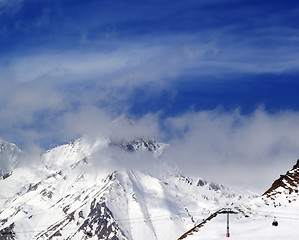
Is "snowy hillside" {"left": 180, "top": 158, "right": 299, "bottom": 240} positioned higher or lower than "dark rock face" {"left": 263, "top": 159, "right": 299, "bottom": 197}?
lower

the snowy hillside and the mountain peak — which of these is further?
the mountain peak

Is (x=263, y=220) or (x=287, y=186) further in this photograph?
(x=287, y=186)

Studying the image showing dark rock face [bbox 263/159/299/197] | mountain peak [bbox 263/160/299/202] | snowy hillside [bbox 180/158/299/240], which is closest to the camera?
snowy hillside [bbox 180/158/299/240]

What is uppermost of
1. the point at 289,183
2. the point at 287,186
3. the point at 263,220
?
the point at 289,183

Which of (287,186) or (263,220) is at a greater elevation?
(287,186)

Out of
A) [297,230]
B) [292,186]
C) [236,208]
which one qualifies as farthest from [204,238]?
[292,186]

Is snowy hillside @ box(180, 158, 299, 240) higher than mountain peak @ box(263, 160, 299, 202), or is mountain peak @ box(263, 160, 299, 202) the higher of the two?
mountain peak @ box(263, 160, 299, 202)

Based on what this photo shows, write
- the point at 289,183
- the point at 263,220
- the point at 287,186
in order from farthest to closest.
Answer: the point at 289,183 → the point at 287,186 → the point at 263,220

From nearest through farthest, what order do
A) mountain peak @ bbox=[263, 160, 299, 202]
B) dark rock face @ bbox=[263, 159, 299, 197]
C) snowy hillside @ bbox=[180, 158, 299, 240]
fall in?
snowy hillside @ bbox=[180, 158, 299, 240] → mountain peak @ bbox=[263, 160, 299, 202] → dark rock face @ bbox=[263, 159, 299, 197]

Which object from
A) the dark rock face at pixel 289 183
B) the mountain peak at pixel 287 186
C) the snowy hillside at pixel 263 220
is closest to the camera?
the snowy hillside at pixel 263 220

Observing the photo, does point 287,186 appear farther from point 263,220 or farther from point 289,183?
point 263,220

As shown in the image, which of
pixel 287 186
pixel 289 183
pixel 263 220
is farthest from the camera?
pixel 289 183

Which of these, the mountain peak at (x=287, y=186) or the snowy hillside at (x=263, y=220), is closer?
the snowy hillside at (x=263, y=220)

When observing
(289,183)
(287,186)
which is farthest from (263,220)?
(289,183)
